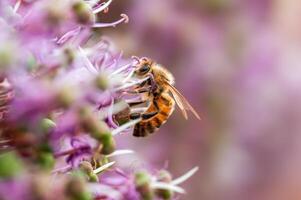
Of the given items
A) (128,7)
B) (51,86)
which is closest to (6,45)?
(51,86)

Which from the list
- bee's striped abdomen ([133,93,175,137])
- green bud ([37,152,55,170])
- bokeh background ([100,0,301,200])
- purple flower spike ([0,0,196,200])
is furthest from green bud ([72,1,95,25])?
bokeh background ([100,0,301,200])

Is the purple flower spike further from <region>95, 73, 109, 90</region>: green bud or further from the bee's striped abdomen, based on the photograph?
the bee's striped abdomen

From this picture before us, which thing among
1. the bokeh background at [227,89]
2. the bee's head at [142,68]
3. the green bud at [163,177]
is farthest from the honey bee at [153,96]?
the bokeh background at [227,89]

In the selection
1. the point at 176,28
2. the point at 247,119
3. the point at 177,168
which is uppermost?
the point at 176,28

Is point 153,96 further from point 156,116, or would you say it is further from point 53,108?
point 53,108

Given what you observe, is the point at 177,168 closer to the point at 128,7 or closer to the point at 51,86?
the point at 128,7

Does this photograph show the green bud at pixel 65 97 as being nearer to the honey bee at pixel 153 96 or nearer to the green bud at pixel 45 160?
the green bud at pixel 45 160

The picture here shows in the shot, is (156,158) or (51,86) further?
(156,158)
